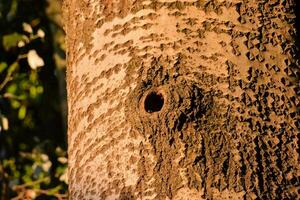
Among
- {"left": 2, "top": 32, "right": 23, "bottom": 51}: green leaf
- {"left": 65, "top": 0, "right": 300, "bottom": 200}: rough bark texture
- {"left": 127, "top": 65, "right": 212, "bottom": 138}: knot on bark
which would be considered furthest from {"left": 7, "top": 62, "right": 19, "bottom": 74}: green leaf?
{"left": 127, "top": 65, "right": 212, "bottom": 138}: knot on bark

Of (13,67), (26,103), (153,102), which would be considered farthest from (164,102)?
(26,103)

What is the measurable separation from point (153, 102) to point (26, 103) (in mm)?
2405

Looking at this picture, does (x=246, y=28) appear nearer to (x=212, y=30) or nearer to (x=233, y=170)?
(x=212, y=30)

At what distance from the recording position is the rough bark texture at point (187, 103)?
48.9 inches

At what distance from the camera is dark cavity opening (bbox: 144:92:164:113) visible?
130cm

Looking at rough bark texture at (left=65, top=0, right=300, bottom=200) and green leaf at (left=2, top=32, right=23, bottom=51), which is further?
green leaf at (left=2, top=32, right=23, bottom=51)

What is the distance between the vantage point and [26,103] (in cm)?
364

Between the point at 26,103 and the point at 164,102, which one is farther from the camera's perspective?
the point at 26,103

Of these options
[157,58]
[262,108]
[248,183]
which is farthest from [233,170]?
[157,58]

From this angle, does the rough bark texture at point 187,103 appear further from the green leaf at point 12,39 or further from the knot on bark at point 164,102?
the green leaf at point 12,39

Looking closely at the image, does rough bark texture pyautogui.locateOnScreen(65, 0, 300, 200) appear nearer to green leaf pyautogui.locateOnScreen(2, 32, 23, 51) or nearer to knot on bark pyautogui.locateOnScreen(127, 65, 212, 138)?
knot on bark pyautogui.locateOnScreen(127, 65, 212, 138)

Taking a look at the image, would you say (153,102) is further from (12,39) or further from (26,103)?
(26,103)

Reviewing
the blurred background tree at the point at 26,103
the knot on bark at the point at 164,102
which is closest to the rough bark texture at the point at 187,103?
the knot on bark at the point at 164,102

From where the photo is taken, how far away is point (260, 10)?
55.4 inches
